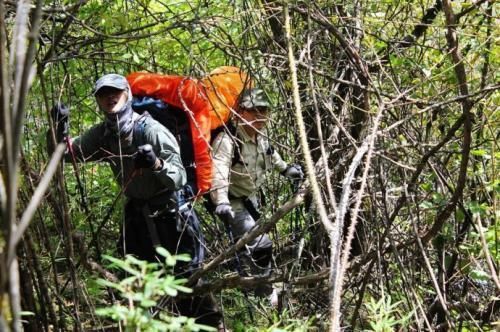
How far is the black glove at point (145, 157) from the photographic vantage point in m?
3.19

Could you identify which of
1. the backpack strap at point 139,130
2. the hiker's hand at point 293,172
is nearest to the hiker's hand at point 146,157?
the backpack strap at point 139,130

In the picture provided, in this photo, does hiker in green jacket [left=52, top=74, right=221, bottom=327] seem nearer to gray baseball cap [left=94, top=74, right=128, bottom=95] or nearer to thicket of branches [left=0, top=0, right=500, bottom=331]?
gray baseball cap [left=94, top=74, right=128, bottom=95]

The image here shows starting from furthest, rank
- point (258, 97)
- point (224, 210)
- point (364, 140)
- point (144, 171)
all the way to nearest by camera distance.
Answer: point (224, 210), point (258, 97), point (144, 171), point (364, 140)

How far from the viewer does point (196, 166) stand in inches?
145

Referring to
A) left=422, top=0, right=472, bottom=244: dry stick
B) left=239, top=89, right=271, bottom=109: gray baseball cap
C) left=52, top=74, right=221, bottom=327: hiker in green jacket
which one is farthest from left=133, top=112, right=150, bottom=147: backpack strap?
left=422, top=0, right=472, bottom=244: dry stick

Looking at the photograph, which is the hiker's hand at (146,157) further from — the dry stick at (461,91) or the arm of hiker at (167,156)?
the dry stick at (461,91)

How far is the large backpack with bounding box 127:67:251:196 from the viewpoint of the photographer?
3619 millimetres

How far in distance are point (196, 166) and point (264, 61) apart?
0.80 metres

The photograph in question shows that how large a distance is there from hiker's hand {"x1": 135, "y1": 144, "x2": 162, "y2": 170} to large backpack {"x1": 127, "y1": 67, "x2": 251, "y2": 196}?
1.27ft

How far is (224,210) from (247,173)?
291 mm

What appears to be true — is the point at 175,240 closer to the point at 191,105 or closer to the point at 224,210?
the point at 224,210

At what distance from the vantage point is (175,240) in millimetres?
3801

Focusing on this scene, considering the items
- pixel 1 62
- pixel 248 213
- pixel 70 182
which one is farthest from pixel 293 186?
pixel 1 62

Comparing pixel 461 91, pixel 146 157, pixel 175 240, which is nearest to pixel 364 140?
pixel 461 91
